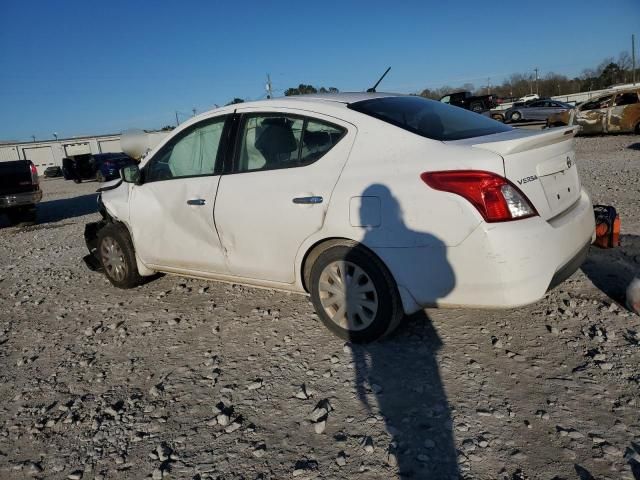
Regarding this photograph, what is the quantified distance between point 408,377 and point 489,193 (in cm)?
119

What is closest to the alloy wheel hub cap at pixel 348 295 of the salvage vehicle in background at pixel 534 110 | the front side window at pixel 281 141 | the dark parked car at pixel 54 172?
the front side window at pixel 281 141

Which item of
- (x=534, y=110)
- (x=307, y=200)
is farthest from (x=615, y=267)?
(x=534, y=110)

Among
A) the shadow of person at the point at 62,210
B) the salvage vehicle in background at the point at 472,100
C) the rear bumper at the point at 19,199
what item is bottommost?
the shadow of person at the point at 62,210

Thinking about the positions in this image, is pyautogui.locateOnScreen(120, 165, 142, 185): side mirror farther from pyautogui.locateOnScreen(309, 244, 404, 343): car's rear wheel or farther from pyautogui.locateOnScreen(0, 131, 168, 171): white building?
pyautogui.locateOnScreen(0, 131, 168, 171): white building

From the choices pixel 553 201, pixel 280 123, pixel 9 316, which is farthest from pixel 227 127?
pixel 9 316

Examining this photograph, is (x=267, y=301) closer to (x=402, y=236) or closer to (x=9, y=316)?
(x=402, y=236)

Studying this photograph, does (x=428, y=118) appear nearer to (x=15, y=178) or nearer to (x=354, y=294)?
(x=354, y=294)

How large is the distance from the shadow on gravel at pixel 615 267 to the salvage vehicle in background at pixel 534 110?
91.6 ft

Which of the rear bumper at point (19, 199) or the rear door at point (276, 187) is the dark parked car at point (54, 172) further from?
the rear door at point (276, 187)

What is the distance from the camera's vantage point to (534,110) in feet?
98.4

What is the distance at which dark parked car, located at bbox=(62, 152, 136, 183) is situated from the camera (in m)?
24.6

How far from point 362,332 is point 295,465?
1.16 meters

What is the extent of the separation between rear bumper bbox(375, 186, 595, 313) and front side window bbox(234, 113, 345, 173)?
88 centimetres

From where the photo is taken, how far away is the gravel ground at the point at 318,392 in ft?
7.36
